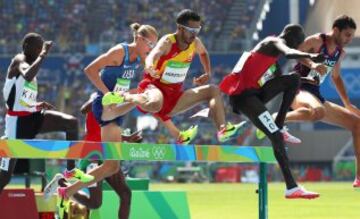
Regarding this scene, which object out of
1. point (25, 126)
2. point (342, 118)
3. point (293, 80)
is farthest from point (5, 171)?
point (342, 118)

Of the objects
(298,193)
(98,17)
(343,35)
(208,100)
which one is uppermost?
(98,17)

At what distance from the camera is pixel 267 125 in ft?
28.1

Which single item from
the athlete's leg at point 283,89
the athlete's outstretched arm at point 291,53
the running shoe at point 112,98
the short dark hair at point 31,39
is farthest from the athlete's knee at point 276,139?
the short dark hair at point 31,39

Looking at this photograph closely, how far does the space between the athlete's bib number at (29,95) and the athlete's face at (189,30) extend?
164 centimetres

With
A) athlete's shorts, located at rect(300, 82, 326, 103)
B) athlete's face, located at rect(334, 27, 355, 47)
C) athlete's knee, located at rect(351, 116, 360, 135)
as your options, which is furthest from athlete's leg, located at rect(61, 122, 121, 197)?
athlete's knee, located at rect(351, 116, 360, 135)

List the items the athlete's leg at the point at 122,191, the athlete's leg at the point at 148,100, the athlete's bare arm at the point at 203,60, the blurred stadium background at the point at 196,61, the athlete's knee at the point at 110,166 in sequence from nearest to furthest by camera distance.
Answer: the athlete's leg at the point at 148,100 < the athlete's knee at the point at 110,166 < the athlete's leg at the point at 122,191 < the athlete's bare arm at the point at 203,60 < the blurred stadium background at the point at 196,61

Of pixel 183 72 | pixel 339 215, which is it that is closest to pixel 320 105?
pixel 183 72

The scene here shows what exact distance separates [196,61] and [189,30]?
2596 cm

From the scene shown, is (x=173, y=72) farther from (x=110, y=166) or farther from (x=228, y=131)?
(x=110, y=166)

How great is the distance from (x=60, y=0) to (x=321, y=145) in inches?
495

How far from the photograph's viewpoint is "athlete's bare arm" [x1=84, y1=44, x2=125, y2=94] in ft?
30.0

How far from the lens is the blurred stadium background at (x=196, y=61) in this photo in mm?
34438

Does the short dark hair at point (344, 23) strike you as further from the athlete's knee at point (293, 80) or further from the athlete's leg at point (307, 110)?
the athlete's knee at point (293, 80)

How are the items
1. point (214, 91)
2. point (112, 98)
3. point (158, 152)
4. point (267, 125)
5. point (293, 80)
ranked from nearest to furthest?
point (158, 152), point (112, 98), point (267, 125), point (293, 80), point (214, 91)
